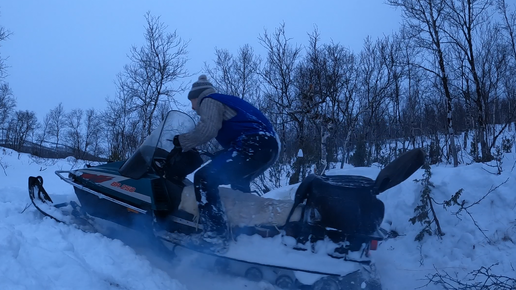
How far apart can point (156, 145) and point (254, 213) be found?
1199 mm

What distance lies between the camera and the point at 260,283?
→ 10.9 ft

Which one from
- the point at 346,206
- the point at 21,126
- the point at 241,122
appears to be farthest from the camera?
the point at 21,126

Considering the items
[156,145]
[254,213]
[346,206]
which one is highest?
[156,145]

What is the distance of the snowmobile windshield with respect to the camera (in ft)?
12.5

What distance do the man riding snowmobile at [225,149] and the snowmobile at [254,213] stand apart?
0.41 ft

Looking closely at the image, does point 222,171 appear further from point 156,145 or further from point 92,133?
point 92,133

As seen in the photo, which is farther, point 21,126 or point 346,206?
point 21,126

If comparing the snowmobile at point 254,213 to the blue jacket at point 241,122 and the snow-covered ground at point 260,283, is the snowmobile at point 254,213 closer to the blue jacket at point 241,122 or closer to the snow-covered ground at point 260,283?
the snow-covered ground at point 260,283

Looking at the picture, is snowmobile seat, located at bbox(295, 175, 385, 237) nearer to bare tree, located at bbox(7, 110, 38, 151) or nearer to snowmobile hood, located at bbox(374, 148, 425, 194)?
snowmobile hood, located at bbox(374, 148, 425, 194)

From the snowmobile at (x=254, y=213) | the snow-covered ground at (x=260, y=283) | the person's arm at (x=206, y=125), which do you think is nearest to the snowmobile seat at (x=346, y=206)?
the snowmobile at (x=254, y=213)

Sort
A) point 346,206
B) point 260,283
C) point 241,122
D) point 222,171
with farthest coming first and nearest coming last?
point 241,122
point 222,171
point 260,283
point 346,206

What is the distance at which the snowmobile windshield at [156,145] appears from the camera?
3797 millimetres

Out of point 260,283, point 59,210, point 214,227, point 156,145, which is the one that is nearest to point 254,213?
point 214,227

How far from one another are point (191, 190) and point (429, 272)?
2498 millimetres
